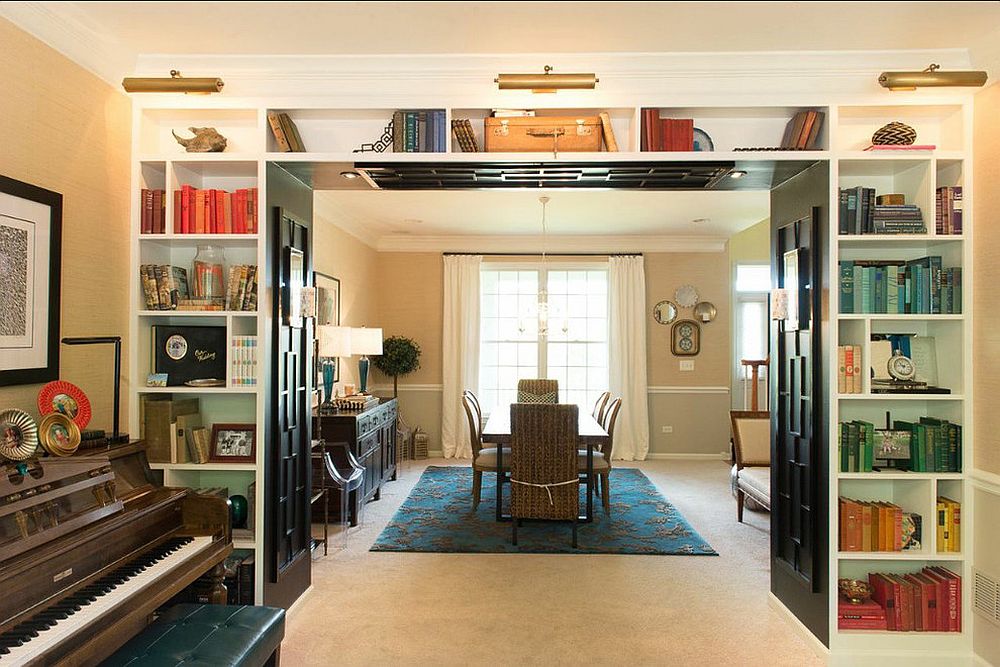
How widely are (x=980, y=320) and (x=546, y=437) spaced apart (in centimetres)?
261

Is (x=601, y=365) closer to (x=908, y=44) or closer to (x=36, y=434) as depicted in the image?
(x=908, y=44)

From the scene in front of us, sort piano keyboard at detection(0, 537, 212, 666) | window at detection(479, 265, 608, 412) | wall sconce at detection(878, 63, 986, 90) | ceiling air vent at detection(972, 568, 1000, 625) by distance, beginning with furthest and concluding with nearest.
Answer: window at detection(479, 265, 608, 412)
ceiling air vent at detection(972, 568, 1000, 625)
wall sconce at detection(878, 63, 986, 90)
piano keyboard at detection(0, 537, 212, 666)

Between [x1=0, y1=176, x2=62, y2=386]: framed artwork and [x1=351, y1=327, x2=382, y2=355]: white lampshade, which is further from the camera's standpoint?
[x1=351, y1=327, x2=382, y2=355]: white lampshade

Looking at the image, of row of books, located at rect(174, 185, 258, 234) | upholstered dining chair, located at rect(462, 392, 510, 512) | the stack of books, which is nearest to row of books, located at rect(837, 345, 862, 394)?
the stack of books

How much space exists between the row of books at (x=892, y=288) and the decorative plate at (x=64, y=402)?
3.25 metres

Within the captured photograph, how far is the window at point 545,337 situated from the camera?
8.84 metres

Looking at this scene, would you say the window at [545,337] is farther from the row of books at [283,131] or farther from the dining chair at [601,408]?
the row of books at [283,131]

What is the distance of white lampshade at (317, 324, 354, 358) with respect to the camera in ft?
17.8

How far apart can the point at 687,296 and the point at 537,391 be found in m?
2.54

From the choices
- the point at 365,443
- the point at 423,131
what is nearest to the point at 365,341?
the point at 365,443

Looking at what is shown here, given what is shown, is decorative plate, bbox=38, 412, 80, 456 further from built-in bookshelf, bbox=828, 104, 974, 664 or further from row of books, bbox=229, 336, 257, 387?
built-in bookshelf, bbox=828, 104, 974, 664

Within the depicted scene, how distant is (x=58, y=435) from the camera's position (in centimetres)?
241

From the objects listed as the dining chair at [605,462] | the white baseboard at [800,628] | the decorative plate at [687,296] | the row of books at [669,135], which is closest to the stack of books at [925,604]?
the white baseboard at [800,628]

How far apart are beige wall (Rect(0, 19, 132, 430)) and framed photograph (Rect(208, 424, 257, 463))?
416 mm
